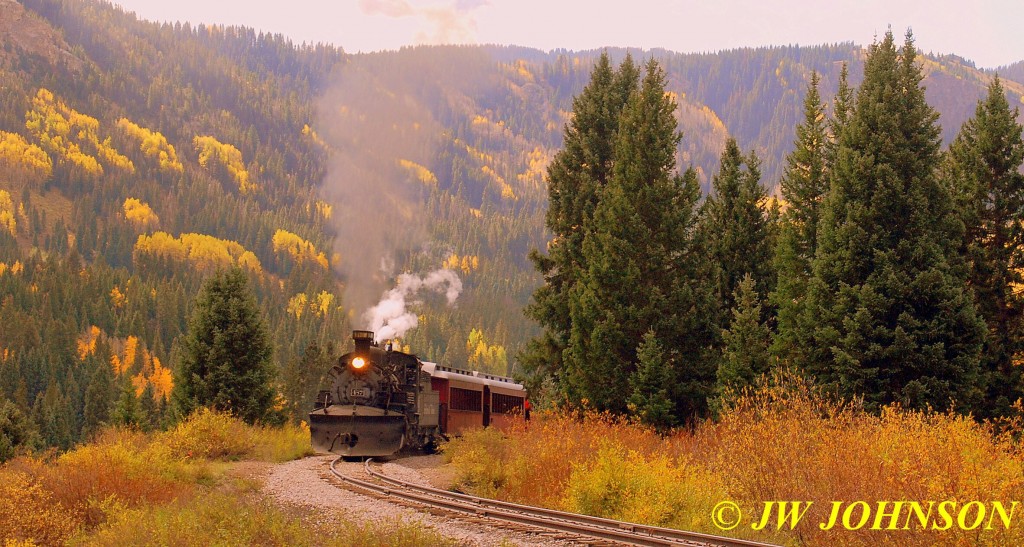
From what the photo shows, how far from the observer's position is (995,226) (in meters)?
29.0

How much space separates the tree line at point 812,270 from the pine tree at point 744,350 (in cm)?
7

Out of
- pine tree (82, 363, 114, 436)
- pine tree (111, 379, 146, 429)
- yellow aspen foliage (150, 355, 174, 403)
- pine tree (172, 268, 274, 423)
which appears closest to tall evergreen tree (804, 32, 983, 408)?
pine tree (172, 268, 274, 423)

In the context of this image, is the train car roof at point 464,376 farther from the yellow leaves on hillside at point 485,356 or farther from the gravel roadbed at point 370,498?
the yellow leaves on hillside at point 485,356

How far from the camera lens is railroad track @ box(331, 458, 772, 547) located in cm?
1209

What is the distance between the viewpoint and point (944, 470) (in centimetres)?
1175

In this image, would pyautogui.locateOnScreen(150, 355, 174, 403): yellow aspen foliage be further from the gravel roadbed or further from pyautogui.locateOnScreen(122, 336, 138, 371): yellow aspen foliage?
the gravel roadbed

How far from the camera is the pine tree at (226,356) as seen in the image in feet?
138

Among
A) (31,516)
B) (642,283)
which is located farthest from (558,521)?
(642,283)

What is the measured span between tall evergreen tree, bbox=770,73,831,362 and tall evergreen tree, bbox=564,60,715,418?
2.54 meters

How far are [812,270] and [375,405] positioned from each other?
16.0 metres

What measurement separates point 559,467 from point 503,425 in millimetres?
24265

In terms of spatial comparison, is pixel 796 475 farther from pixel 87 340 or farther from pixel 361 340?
pixel 87 340

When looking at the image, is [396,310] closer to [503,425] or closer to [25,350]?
[503,425]

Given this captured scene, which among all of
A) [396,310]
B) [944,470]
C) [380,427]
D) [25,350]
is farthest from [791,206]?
[25,350]
